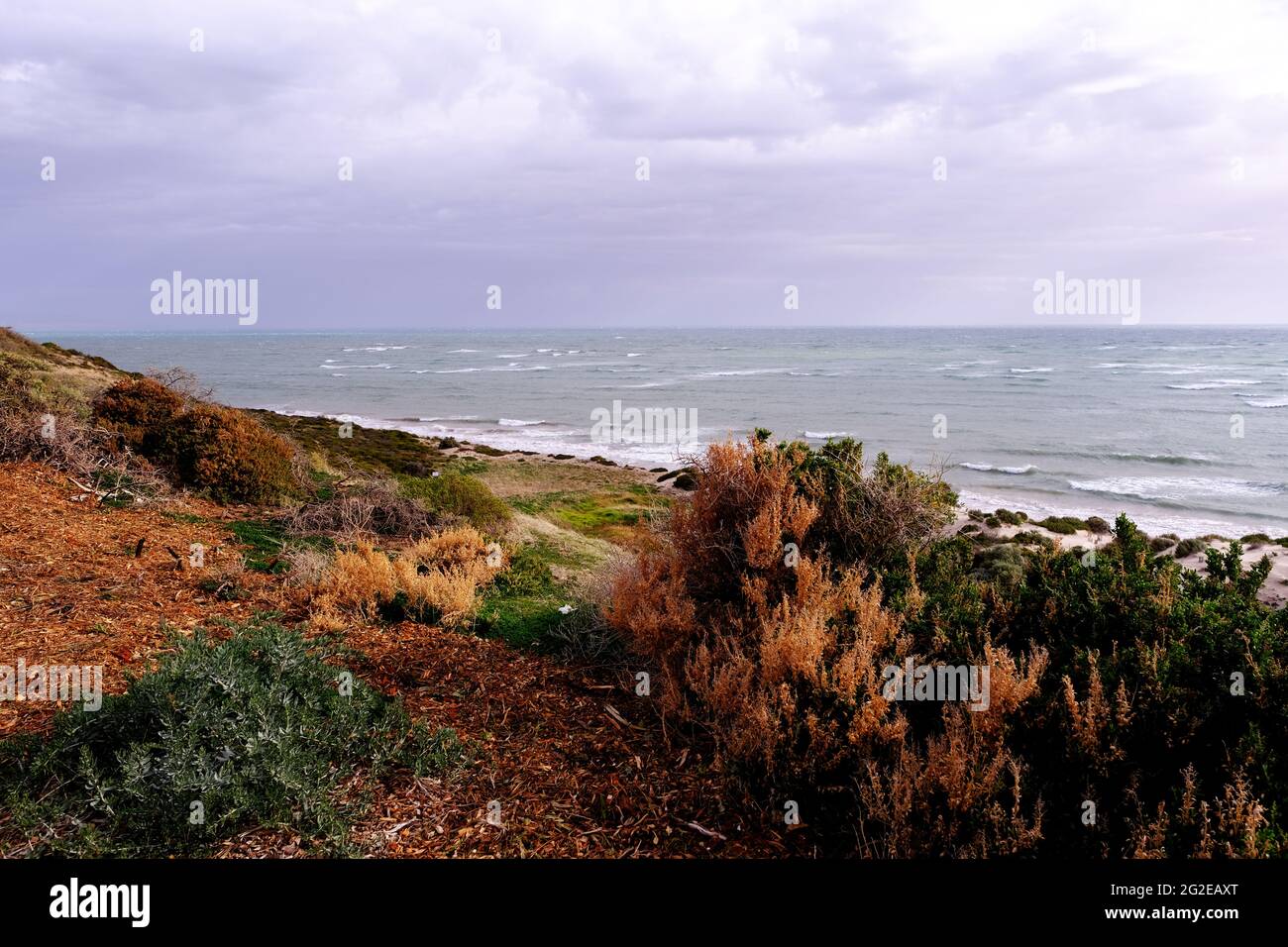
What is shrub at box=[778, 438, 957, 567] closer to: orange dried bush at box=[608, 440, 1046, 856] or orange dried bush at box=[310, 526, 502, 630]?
orange dried bush at box=[608, 440, 1046, 856]

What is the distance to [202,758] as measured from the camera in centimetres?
342

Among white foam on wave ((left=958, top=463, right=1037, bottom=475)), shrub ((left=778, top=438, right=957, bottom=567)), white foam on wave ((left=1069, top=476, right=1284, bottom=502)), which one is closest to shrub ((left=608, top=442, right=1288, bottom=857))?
shrub ((left=778, top=438, right=957, bottom=567))

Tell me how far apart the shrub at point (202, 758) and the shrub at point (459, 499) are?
6448mm

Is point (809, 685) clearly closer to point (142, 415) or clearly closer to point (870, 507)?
point (870, 507)

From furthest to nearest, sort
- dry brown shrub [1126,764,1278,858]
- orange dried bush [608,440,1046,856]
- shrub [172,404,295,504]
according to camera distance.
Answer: shrub [172,404,295,504], orange dried bush [608,440,1046,856], dry brown shrub [1126,764,1278,858]

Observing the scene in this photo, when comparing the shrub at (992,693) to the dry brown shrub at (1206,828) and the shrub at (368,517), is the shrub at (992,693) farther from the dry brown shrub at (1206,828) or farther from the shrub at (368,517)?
the shrub at (368,517)

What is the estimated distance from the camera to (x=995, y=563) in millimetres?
14156

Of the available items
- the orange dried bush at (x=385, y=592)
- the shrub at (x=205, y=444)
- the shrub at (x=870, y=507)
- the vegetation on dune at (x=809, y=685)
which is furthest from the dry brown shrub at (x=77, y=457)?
the shrub at (x=870, y=507)

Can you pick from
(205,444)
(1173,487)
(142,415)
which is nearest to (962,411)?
(1173,487)

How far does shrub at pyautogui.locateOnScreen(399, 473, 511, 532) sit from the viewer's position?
10906mm

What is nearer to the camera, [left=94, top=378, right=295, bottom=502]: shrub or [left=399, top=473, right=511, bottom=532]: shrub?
[left=94, top=378, right=295, bottom=502]: shrub

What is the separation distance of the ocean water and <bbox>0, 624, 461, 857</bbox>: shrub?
4.10 metres
